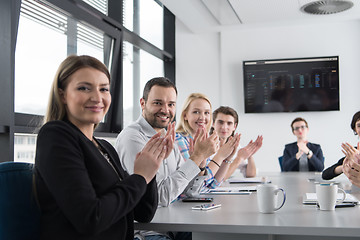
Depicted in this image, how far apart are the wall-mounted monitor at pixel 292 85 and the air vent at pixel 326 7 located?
834 millimetres

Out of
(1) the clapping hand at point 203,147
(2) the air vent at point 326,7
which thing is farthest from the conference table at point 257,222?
(2) the air vent at point 326,7

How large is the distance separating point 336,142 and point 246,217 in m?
4.21

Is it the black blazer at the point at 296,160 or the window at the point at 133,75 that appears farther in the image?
the window at the point at 133,75

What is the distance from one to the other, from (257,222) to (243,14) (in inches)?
152

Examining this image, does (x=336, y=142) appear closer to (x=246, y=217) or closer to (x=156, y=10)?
(x=156, y=10)

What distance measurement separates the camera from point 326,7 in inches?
175

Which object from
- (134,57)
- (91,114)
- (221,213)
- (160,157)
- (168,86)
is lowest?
(221,213)

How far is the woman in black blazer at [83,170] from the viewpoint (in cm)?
112

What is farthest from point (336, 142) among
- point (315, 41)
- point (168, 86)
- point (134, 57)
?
point (168, 86)

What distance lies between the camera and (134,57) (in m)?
4.84

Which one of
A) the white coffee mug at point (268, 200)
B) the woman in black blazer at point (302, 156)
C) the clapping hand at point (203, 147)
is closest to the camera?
the white coffee mug at point (268, 200)

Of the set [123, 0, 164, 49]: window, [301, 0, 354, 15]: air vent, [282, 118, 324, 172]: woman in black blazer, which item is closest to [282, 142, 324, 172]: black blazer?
[282, 118, 324, 172]: woman in black blazer

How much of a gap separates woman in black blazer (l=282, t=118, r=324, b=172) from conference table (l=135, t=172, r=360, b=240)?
2.76m

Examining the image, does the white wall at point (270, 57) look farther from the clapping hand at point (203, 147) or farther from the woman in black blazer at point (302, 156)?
the clapping hand at point (203, 147)
